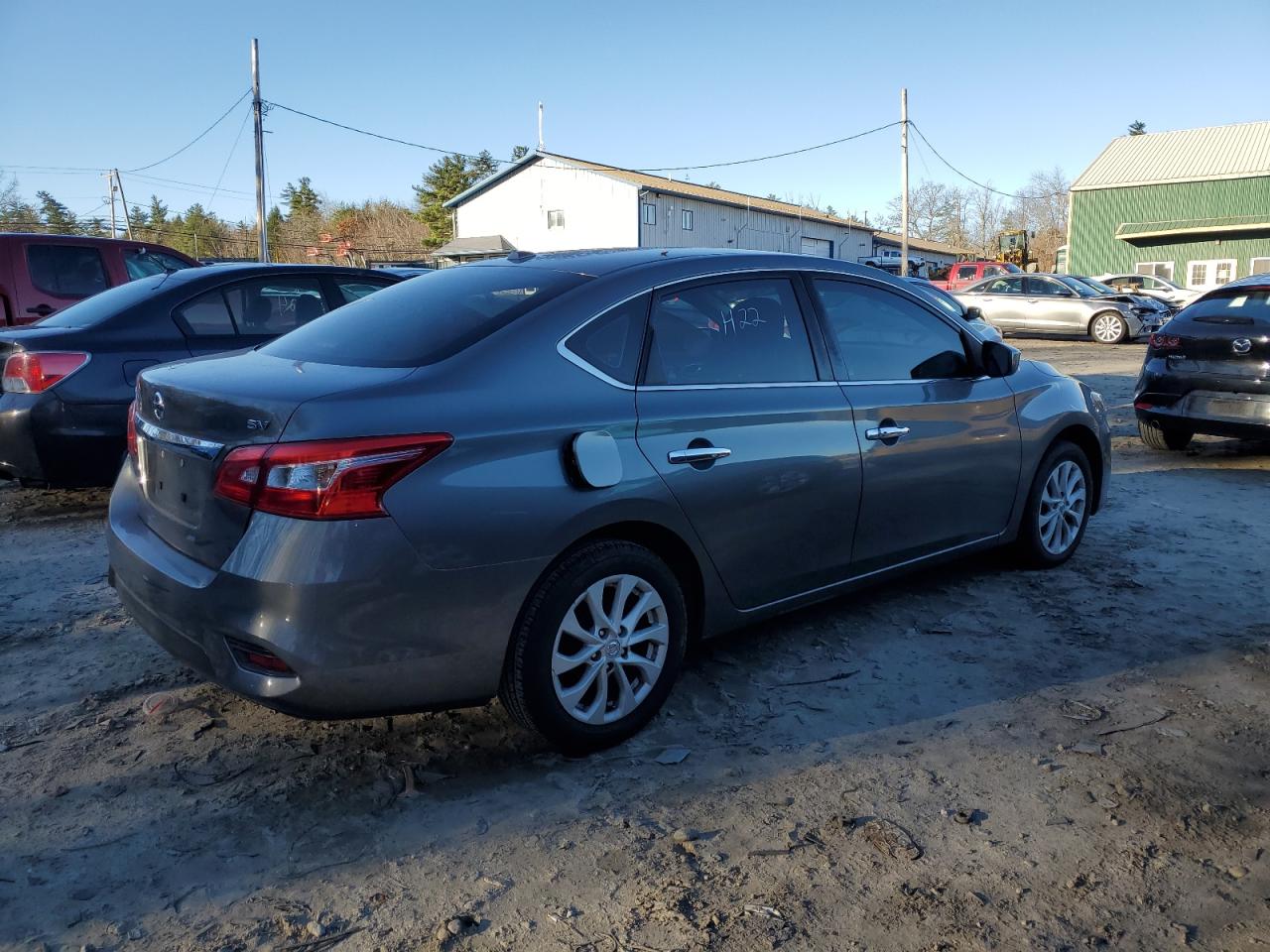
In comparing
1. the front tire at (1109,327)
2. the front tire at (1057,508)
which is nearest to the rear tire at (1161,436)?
the front tire at (1057,508)

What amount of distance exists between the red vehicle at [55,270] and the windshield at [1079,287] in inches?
762

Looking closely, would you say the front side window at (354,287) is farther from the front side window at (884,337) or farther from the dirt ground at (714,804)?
the front side window at (884,337)

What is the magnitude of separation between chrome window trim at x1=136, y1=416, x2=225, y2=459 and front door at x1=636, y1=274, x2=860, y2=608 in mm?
1268

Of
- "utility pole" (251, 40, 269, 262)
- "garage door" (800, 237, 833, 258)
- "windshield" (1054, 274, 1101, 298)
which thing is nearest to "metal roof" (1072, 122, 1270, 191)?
"garage door" (800, 237, 833, 258)

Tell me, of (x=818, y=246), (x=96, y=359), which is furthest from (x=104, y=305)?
(x=818, y=246)

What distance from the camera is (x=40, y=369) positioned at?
555 cm

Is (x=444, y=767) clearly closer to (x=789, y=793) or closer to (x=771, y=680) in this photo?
(x=789, y=793)

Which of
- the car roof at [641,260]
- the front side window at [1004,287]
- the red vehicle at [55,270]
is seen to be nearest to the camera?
the car roof at [641,260]

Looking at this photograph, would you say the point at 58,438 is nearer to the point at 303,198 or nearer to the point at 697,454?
the point at 697,454

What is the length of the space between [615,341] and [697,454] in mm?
467

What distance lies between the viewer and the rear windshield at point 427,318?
3.17 meters

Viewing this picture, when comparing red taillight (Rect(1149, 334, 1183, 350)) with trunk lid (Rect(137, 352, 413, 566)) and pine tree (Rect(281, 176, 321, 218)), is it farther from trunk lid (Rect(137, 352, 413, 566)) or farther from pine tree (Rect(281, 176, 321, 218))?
pine tree (Rect(281, 176, 321, 218))

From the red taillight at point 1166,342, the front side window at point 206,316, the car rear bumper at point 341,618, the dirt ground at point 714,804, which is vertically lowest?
the dirt ground at point 714,804

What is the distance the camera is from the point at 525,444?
2.91 metres
